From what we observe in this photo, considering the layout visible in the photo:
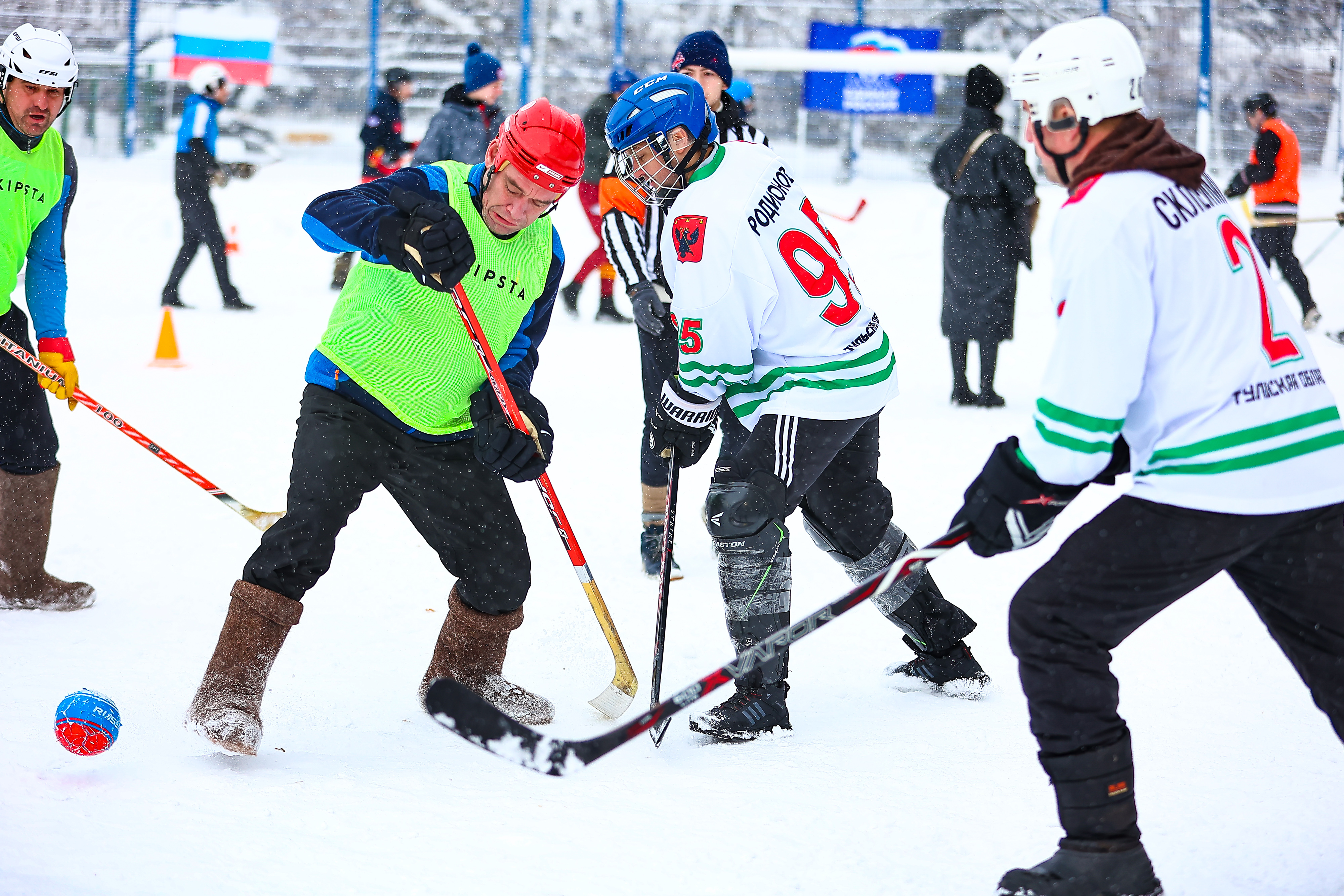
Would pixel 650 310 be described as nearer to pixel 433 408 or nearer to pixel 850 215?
pixel 433 408

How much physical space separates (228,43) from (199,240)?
597 cm

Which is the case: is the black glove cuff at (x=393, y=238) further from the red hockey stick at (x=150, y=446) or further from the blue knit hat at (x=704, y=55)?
the blue knit hat at (x=704, y=55)

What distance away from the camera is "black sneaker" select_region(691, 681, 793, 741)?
293 cm

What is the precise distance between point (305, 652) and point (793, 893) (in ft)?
6.14

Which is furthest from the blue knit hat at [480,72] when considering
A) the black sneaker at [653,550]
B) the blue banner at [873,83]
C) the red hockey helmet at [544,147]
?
the blue banner at [873,83]

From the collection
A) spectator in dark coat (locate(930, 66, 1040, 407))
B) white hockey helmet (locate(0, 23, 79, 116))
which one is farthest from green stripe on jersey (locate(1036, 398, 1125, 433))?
spectator in dark coat (locate(930, 66, 1040, 407))

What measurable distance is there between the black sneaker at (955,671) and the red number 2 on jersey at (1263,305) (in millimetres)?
1419

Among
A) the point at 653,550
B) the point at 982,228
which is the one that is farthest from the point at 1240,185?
the point at 653,550

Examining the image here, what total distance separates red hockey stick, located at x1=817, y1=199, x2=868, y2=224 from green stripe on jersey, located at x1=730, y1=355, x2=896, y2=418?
8318 millimetres

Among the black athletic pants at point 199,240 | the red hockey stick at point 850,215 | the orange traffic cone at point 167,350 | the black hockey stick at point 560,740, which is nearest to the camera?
the black hockey stick at point 560,740

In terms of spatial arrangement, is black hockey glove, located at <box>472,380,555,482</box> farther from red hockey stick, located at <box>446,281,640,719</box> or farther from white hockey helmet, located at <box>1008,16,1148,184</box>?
white hockey helmet, located at <box>1008,16,1148,184</box>

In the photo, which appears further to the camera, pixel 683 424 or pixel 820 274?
pixel 683 424

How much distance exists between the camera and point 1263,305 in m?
1.99

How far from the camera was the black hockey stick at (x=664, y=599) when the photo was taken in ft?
9.48
